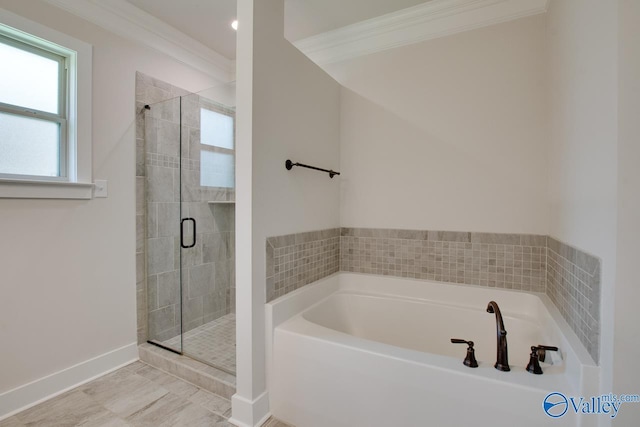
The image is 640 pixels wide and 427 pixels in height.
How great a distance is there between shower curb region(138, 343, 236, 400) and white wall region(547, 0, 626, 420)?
5.83 ft

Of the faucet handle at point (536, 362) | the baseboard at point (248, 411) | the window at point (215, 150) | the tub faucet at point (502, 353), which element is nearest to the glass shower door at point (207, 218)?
the window at point (215, 150)

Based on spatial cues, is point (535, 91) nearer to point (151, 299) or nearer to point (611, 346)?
point (611, 346)

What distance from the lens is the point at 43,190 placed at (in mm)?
1686

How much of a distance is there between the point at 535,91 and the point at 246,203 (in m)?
1.96

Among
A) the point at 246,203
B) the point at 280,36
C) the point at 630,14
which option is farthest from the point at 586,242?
the point at 280,36

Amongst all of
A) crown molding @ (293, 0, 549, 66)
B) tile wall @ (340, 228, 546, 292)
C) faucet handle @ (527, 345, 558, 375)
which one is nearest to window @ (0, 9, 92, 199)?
crown molding @ (293, 0, 549, 66)

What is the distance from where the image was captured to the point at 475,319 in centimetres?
188

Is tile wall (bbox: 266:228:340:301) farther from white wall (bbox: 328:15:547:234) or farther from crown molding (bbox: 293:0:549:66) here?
crown molding (bbox: 293:0:549:66)

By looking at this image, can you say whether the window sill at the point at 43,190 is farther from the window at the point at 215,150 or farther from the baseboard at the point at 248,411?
the baseboard at the point at 248,411

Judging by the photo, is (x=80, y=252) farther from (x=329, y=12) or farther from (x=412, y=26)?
(x=412, y=26)

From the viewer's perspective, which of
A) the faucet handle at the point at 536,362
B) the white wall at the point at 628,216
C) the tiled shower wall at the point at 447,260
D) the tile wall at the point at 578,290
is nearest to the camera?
the white wall at the point at 628,216

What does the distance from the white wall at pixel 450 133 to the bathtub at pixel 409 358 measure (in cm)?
54

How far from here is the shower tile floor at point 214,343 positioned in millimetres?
1981

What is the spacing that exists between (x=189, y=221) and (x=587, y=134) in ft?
8.34
